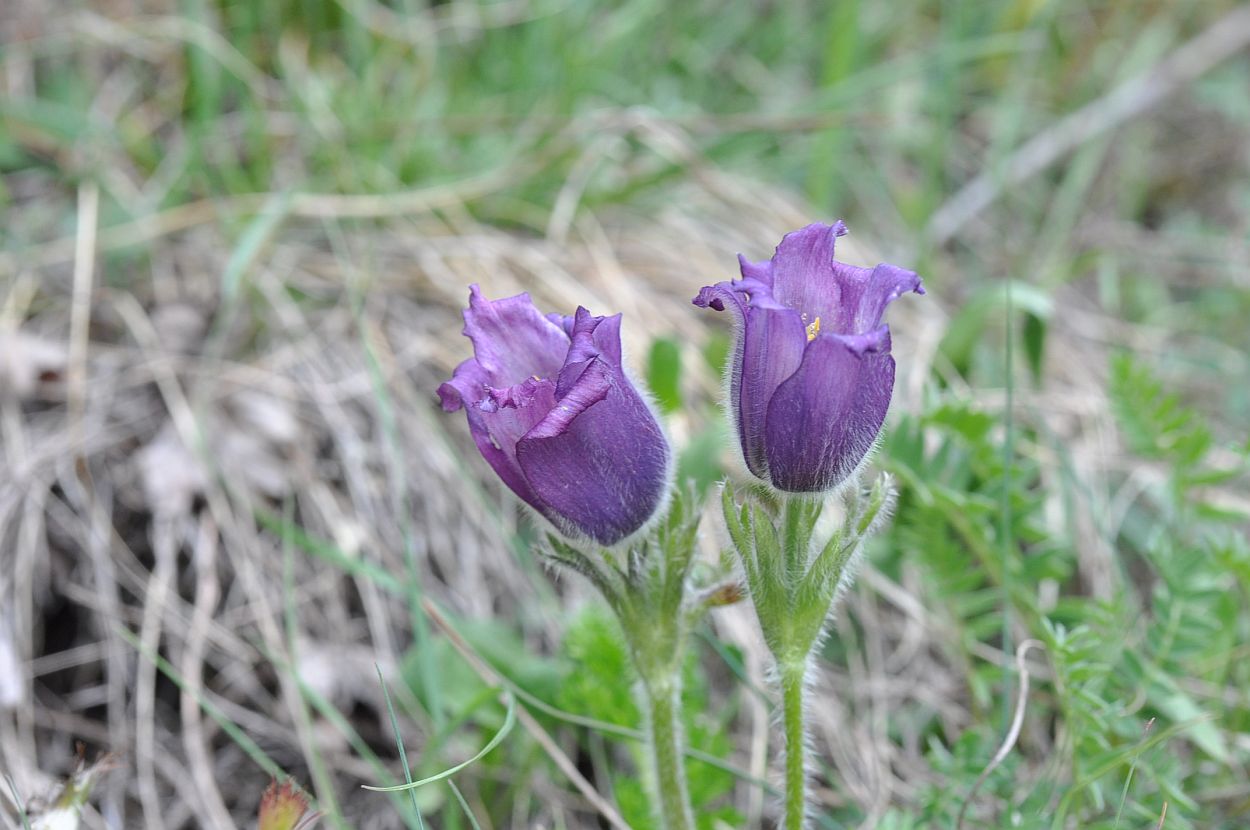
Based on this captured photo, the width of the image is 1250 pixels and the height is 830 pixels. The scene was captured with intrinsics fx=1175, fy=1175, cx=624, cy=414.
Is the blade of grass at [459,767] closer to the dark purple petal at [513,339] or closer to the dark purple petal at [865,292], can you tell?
the dark purple petal at [513,339]

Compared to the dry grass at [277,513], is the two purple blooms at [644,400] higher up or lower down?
higher up

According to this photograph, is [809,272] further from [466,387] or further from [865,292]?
[466,387]

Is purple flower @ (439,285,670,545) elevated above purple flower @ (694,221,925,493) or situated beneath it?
situated beneath

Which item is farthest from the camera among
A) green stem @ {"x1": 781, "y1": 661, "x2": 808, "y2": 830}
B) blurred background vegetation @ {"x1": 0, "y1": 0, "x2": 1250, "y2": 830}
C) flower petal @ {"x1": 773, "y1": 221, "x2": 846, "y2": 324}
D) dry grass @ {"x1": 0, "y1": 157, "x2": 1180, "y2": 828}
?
dry grass @ {"x1": 0, "y1": 157, "x2": 1180, "y2": 828}

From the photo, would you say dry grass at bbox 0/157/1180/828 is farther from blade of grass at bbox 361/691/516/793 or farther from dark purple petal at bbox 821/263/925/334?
dark purple petal at bbox 821/263/925/334

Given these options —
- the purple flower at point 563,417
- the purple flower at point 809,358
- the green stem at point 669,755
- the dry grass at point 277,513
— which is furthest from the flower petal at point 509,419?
the dry grass at point 277,513

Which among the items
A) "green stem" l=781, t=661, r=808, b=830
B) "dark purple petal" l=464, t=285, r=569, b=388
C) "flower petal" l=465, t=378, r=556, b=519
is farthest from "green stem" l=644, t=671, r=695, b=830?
"dark purple petal" l=464, t=285, r=569, b=388

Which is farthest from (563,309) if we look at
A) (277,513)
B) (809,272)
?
(809,272)
